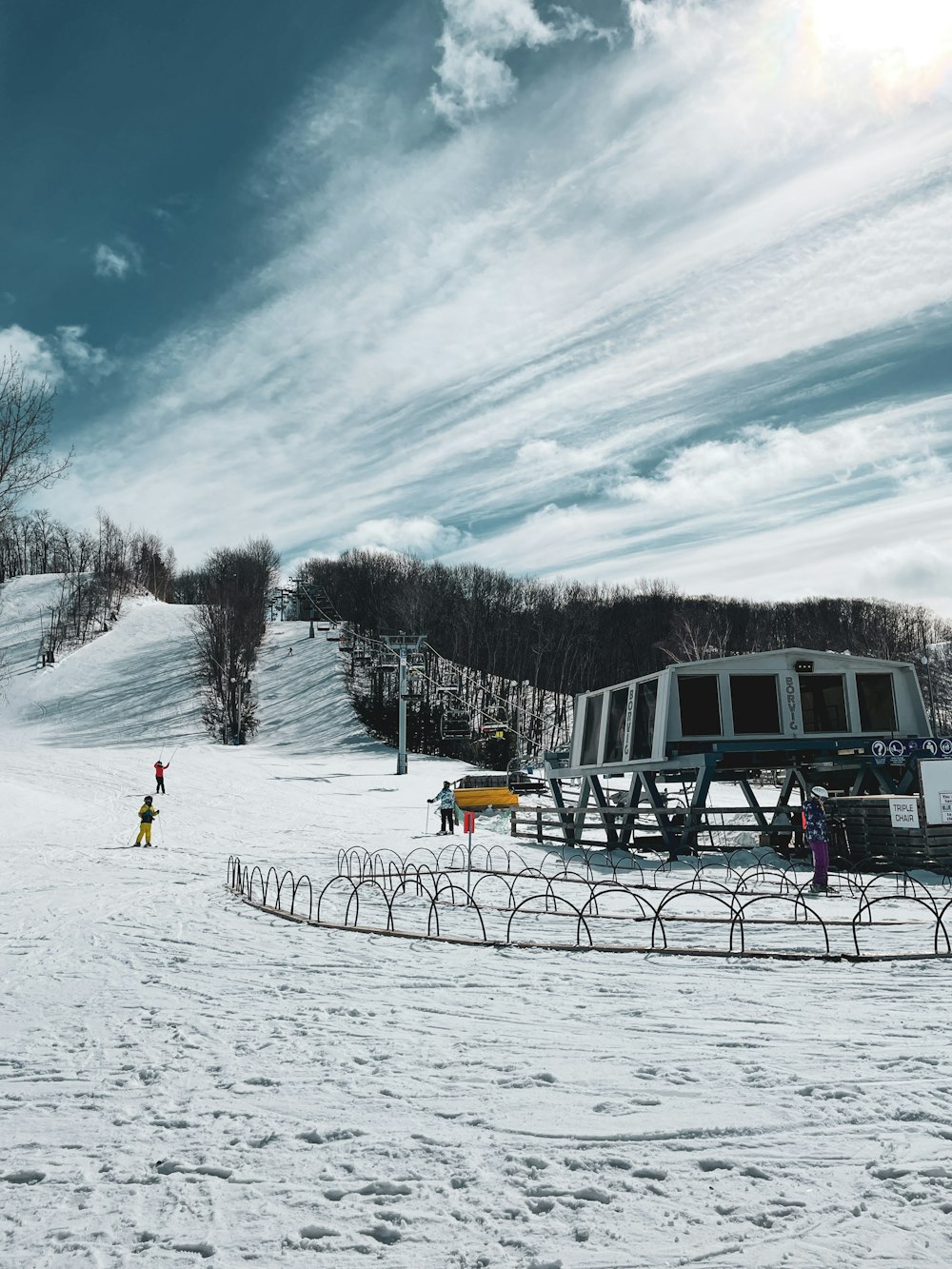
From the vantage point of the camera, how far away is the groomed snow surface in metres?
3.74

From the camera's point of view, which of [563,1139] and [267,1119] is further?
[267,1119]

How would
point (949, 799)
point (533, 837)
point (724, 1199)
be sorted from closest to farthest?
point (724, 1199) → point (949, 799) → point (533, 837)

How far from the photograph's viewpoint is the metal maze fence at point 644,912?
9.39 metres

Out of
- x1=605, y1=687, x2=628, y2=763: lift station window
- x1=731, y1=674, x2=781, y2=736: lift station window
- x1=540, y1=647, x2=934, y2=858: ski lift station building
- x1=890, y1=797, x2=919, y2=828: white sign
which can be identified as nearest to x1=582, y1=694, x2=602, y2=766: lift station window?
x1=605, y1=687, x2=628, y2=763: lift station window

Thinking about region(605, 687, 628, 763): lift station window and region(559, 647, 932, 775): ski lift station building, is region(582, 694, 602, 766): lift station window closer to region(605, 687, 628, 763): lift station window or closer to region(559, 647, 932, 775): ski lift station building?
region(605, 687, 628, 763): lift station window

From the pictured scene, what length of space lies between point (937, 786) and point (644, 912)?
7.09m

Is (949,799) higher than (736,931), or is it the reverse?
(949,799)

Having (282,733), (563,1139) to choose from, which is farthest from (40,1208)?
(282,733)

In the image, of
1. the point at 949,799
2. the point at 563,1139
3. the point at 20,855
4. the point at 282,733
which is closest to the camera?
the point at 563,1139

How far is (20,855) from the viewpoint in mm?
18906

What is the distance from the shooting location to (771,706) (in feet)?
64.3

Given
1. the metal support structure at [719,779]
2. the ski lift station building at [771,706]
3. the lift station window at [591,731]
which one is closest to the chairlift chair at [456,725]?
the lift station window at [591,731]

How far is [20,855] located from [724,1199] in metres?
18.8

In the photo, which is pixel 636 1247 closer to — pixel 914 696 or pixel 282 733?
pixel 914 696
